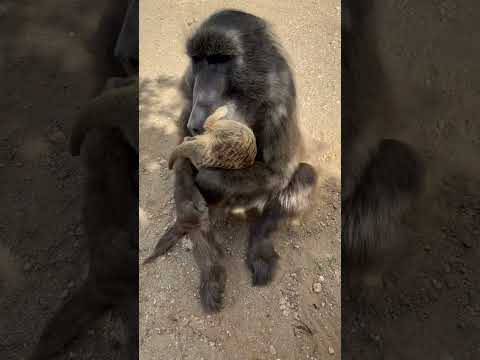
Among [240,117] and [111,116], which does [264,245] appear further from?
[111,116]

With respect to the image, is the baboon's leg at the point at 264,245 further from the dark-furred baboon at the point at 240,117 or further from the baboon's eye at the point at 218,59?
the baboon's eye at the point at 218,59

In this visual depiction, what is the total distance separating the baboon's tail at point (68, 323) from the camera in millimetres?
1154

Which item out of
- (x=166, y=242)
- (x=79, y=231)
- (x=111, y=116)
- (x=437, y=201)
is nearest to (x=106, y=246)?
(x=79, y=231)

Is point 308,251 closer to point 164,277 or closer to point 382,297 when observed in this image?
point 164,277

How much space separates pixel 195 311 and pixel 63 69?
1793mm

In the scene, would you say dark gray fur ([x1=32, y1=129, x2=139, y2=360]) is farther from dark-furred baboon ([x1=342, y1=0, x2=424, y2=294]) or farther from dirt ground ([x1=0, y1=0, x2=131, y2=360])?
dark-furred baboon ([x1=342, y1=0, x2=424, y2=294])

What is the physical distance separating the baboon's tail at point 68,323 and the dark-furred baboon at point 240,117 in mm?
1216

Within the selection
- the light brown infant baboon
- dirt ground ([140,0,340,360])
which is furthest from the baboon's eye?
the light brown infant baboon

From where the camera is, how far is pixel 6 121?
3.88 ft

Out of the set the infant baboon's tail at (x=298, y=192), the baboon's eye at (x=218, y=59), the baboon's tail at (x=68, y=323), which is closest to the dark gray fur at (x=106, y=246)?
the baboon's tail at (x=68, y=323)

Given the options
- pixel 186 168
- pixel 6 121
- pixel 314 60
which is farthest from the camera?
pixel 314 60

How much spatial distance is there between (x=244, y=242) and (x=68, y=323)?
1.86 metres

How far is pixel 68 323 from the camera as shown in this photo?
1220 mm

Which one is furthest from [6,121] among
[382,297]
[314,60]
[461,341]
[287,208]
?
[314,60]
